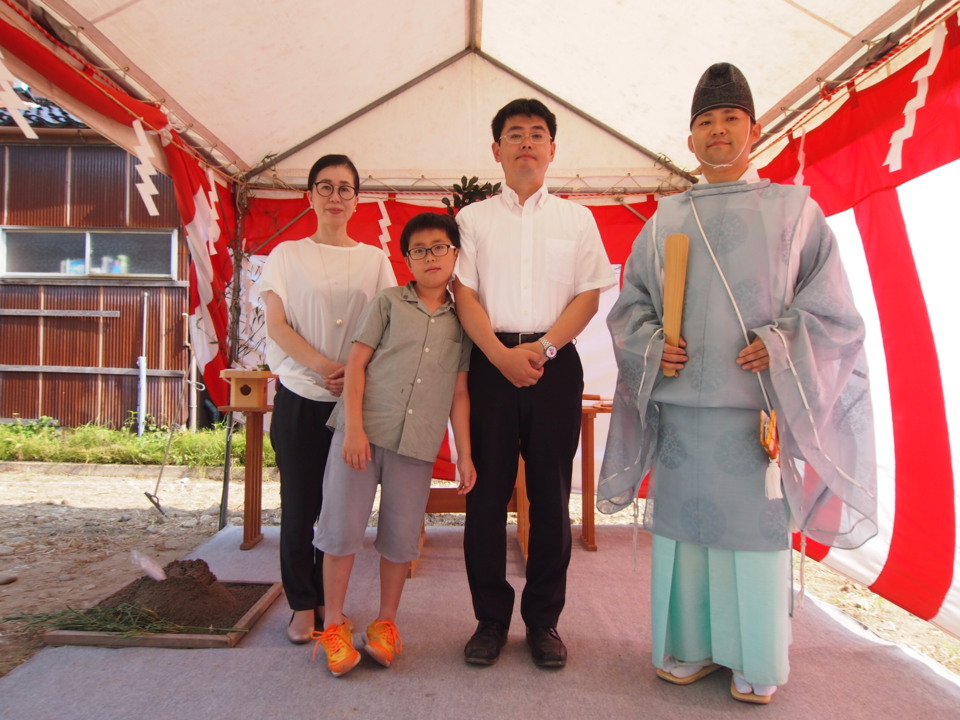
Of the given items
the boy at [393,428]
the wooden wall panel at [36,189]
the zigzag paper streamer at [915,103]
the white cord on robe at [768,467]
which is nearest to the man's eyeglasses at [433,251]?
the boy at [393,428]

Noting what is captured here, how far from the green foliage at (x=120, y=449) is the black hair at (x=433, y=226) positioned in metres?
4.48

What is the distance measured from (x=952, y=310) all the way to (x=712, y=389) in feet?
3.69

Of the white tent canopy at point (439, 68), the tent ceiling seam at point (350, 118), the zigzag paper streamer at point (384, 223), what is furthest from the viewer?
the zigzag paper streamer at point (384, 223)

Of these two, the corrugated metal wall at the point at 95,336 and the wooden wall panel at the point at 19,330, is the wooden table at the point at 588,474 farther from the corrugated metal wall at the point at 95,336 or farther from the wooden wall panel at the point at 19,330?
the wooden wall panel at the point at 19,330

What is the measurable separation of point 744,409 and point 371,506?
1032mm

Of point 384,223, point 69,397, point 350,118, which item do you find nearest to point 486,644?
point 384,223

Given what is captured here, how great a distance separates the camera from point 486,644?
1790 mm

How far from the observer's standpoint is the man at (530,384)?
1.78 meters


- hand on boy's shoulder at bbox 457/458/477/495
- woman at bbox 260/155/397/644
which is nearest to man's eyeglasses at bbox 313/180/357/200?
woman at bbox 260/155/397/644

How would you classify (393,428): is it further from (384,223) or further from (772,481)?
(384,223)

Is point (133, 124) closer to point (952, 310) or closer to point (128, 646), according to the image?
point (128, 646)

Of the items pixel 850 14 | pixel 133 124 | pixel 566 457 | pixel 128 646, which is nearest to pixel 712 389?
pixel 566 457

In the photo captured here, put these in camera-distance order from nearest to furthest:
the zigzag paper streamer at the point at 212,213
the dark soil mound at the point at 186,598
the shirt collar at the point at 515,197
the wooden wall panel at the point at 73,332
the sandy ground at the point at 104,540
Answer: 1. the shirt collar at the point at 515,197
2. the dark soil mound at the point at 186,598
3. the sandy ground at the point at 104,540
4. the zigzag paper streamer at the point at 212,213
5. the wooden wall panel at the point at 73,332

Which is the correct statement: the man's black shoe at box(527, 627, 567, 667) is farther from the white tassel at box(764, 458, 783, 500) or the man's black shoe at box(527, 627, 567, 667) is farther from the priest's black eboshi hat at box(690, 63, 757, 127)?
the priest's black eboshi hat at box(690, 63, 757, 127)
